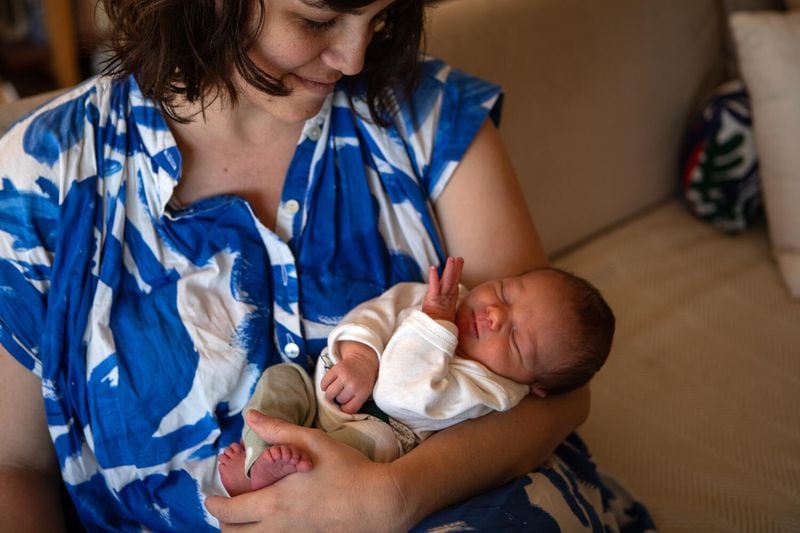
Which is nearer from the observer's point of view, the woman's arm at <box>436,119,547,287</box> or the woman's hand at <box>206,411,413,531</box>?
the woman's hand at <box>206,411,413,531</box>

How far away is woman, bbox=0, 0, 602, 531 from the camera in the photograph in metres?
1.14

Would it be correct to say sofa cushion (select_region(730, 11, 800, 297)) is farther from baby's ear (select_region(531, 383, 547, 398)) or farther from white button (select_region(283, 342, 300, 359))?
white button (select_region(283, 342, 300, 359))

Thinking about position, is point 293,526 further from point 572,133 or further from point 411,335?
point 572,133

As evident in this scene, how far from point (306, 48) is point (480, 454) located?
62 centimetres

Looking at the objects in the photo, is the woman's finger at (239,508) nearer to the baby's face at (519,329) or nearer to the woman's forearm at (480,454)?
the woman's forearm at (480,454)

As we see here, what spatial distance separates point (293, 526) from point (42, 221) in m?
0.54

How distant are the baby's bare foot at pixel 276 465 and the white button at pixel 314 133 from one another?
501 mm

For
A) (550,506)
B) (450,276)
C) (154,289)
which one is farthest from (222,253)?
(550,506)

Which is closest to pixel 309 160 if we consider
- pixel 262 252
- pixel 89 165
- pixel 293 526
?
pixel 262 252

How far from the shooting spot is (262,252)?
129 centimetres

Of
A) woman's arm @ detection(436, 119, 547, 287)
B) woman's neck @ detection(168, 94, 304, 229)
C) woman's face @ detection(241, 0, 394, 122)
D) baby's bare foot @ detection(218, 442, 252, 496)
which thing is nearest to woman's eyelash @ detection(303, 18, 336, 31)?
woman's face @ detection(241, 0, 394, 122)

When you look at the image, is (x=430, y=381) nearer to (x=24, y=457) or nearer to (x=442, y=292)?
(x=442, y=292)

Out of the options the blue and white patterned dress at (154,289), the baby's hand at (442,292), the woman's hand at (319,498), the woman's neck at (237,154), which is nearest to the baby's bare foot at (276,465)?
the woman's hand at (319,498)

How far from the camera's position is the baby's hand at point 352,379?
1.18 metres
